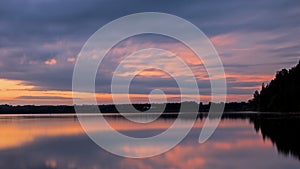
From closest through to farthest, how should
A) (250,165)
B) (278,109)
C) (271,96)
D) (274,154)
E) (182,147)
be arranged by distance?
(250,165) → (274,154) → (182,147) → (278,109) → (271,96)

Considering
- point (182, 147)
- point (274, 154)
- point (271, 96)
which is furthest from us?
point (271, 96)

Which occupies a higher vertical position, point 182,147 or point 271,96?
point 271,96

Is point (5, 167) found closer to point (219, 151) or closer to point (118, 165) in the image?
point (118, 165)

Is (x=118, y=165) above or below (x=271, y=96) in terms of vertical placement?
below

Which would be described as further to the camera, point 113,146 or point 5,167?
point 113,146

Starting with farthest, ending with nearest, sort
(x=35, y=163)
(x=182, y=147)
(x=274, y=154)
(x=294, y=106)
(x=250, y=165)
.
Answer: (x=294, y=106) → (x=182, y=147) → (x=274, y=154) → (x=35, y=163) → (x=250, y=165)

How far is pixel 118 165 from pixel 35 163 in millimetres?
4844

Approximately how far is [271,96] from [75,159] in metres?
101

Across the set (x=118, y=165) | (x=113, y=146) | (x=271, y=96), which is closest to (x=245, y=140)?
(x=113, y=146)

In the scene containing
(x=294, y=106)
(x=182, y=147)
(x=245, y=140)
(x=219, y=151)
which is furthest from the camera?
(x=294, y=106)

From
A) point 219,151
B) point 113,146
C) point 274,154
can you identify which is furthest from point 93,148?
point 274,154

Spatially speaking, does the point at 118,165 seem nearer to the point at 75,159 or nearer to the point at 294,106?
the point at 75,159

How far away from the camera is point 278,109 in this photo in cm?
11075

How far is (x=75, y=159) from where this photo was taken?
25.5m
